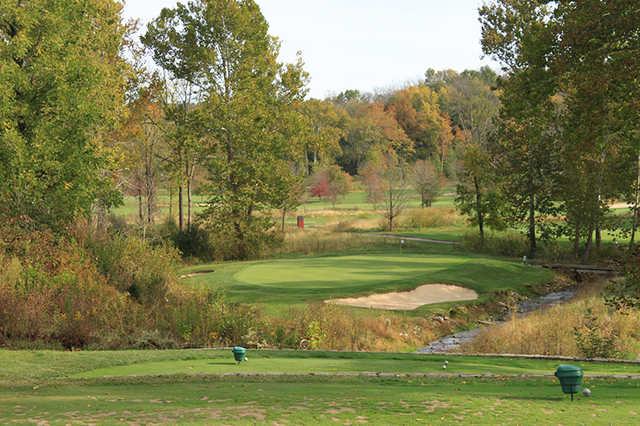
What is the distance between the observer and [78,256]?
2302cm

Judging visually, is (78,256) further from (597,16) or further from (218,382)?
(597,16)

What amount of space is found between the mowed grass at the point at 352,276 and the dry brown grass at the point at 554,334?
670 cm

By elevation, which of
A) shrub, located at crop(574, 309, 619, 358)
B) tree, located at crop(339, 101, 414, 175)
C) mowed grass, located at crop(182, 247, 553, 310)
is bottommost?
shrub, located at crop(574, 309, 619, 358)

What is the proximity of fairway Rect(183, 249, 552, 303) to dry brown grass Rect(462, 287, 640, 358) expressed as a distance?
6.65 m

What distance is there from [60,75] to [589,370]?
818 inches

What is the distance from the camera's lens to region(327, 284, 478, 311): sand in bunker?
26.1m

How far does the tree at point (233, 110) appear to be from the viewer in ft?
151

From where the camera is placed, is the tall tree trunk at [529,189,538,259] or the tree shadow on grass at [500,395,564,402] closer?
the tree shadow on grass at [500,395,564,402]

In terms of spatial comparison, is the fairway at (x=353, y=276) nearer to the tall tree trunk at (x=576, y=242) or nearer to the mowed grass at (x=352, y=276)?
the mowed grass at (x=352, y=276)

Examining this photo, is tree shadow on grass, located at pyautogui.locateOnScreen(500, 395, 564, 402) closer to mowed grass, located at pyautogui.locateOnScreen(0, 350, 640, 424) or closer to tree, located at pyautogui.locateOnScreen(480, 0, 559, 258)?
mowed grass, located at pyautogui.locateOnScreen(0, 350, 640, 424)

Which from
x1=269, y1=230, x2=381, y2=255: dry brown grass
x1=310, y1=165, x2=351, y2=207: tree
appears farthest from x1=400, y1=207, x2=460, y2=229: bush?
x1=310, y1=165, x2=351, y2=207: tree

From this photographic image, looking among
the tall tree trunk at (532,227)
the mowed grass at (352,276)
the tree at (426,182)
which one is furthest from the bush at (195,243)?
the tree at (426,182)

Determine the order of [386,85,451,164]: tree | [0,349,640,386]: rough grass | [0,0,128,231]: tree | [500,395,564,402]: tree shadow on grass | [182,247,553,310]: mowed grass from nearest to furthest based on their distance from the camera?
[500,395,564,402]: tree shadow on grass
[0,349,640,386]: rough grass
[0,0,128,231]: tree
[182,247,553,310]: mowed grass
[386,85,451,164]: tree

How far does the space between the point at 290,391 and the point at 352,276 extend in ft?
66.7
